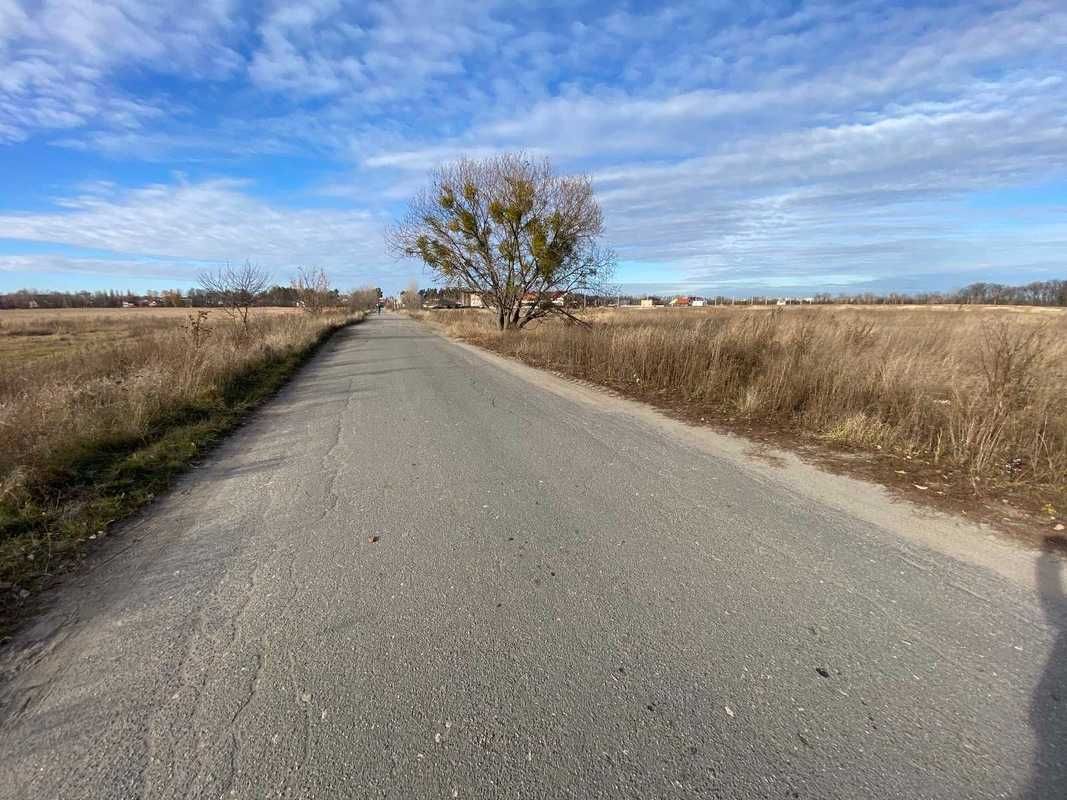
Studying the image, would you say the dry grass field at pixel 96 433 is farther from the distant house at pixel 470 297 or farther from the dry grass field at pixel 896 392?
the distant house at pixel 470 297

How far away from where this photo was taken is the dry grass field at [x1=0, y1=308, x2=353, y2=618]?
375cm

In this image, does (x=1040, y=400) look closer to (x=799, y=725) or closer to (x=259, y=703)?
(x=799, y=725)

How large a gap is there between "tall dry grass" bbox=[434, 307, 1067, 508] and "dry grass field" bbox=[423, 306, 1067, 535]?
0.02 meters

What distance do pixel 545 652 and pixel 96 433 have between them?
623 cm

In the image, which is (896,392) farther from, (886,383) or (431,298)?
(431,298)

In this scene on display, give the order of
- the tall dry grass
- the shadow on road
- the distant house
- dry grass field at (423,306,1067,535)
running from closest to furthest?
the shadow on road, dry grass field at (423,306,1067,535), the tall dry grass, the distant house

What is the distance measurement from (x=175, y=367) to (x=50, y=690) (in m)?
8.99

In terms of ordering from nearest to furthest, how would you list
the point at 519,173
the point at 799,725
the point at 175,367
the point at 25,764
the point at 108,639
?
the point at 25,764 < the point at 799,725 < the point at 108,639 < the point at 175,367 < the point at 519,173

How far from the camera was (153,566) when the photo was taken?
3326mm

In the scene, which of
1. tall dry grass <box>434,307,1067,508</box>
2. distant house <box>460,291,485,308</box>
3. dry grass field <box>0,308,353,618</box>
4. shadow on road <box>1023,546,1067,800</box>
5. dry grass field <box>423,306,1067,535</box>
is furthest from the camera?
distant house <box>460,291,485,308</box>

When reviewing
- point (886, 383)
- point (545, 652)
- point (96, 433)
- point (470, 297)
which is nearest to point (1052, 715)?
point (545, 652)

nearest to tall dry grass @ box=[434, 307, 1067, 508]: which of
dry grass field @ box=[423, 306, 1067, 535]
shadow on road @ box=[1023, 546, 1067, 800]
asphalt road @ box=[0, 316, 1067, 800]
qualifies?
dry grass field @ box=[423, 306, 1067, 535]

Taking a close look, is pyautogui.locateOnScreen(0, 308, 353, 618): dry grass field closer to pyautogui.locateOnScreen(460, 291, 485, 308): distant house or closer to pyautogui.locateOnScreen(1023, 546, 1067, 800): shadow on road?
pyautogui.locateOnScreen(1023, 546, 1067, 800): shadow on road

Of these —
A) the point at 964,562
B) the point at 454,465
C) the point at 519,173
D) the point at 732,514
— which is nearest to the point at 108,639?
the point at 454,465
